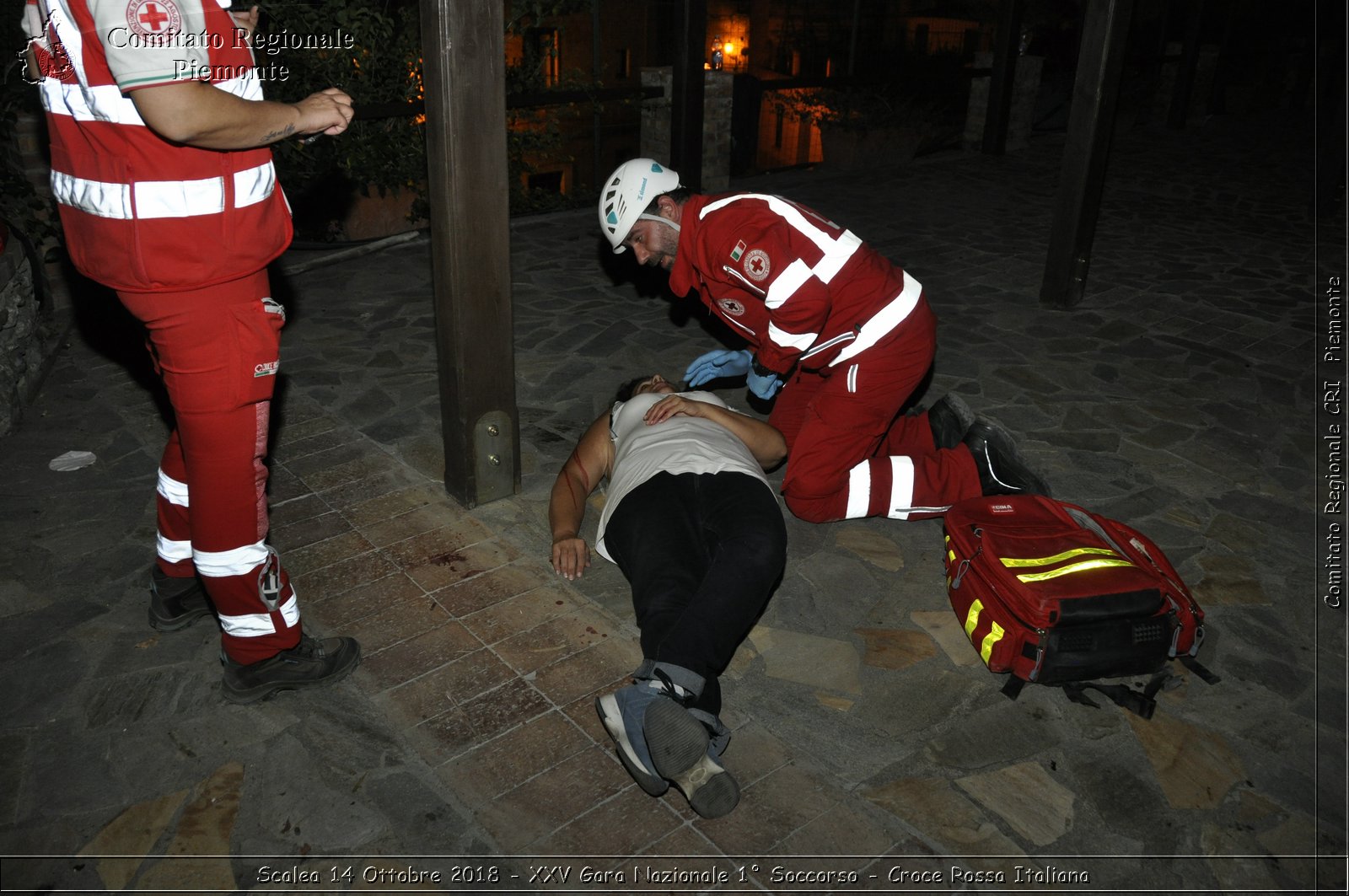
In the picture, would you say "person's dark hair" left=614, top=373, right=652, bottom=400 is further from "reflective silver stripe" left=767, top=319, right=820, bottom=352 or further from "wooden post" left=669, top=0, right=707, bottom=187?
"wooden post" left=669, top=0, right=707, bottom=187

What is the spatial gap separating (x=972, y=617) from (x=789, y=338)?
1249 millimetres

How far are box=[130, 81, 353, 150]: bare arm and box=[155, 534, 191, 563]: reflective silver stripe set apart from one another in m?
1.45

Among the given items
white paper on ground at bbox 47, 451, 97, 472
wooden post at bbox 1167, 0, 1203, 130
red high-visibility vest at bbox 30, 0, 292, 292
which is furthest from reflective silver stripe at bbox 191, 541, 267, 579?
wooden post at bbox 1167, 0, 1203, 130

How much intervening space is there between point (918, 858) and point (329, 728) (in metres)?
1.74

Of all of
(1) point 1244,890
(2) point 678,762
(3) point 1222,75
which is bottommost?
(1) point 1244,890

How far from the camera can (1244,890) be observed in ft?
8.30

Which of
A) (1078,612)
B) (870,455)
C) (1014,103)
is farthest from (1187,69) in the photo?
(1078,612)

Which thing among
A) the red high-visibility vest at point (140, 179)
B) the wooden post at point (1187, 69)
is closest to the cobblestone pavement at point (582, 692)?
the red high-visibility vest at point (140, 179)

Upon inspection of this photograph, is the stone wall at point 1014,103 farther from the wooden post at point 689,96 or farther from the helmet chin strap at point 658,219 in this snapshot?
the helmet chin strap at point 658,219

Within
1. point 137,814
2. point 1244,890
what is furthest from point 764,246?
point 137,814

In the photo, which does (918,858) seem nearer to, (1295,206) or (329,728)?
(329,728)

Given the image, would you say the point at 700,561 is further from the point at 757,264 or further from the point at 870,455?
the point at 870,455

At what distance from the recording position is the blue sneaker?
265 cm

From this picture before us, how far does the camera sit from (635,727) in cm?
267
